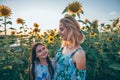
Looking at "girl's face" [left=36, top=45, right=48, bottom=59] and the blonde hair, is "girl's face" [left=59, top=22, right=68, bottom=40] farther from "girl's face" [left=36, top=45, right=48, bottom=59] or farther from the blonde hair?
"girl's face" [left=36, top=45, right=48, bottom=59]

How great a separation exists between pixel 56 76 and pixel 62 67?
0.17m

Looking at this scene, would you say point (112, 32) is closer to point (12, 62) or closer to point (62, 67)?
point (12, 62)

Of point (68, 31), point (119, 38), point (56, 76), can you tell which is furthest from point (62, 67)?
point (119, 38)

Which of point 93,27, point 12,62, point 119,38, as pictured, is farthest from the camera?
point 119,38

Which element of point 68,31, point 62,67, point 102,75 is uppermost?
point 68,31

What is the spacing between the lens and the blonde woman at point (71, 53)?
3096mm

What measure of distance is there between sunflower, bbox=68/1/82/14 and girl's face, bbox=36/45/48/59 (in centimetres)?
140

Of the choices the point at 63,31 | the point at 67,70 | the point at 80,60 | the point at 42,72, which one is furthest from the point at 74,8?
the point at 80,60

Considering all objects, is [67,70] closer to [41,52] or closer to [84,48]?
[41,52]

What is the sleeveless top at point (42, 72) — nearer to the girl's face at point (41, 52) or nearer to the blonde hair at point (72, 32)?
the girl's face at point (41, 52)

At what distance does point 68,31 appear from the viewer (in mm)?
3191

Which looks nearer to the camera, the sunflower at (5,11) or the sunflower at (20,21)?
the sunflower at (5,11)

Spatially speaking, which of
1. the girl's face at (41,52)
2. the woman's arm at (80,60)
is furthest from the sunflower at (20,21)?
the woman's arm at (80,60)

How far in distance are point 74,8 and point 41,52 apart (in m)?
1.54
